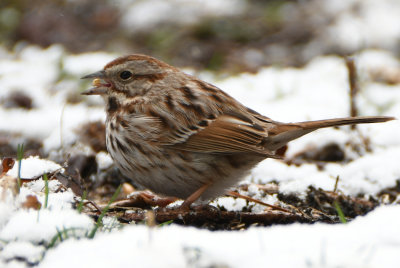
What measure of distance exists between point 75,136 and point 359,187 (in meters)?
2.35

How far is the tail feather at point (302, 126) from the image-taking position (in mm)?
4199

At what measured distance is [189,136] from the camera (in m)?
4.07

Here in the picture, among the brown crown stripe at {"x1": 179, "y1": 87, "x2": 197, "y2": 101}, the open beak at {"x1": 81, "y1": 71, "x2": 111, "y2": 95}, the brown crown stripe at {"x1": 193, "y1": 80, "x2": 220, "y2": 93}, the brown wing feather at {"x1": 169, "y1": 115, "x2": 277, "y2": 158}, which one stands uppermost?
the open beak at {"x1": 81, "y1": 71, "x2": 111, "y2": 95}

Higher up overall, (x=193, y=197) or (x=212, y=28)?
(x=212, y=28)

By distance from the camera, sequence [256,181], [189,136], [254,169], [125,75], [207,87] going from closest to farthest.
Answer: [189,136]
[207,87]
[125,75]
[256,181]
[254,169]

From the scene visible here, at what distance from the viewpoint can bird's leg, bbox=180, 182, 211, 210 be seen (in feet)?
12.8

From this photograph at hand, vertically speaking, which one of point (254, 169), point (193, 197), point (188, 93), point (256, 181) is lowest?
point (193, 197)

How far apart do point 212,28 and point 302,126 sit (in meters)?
5.99

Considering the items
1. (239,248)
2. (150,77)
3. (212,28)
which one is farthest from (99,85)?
(212,28)

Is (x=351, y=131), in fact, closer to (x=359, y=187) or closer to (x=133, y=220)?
(x=359, y=187)

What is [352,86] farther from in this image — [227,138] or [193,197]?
[193,197]

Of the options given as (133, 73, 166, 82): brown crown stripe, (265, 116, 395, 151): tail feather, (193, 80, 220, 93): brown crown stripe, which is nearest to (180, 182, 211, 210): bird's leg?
(265, 116, 395, 151): tail feather

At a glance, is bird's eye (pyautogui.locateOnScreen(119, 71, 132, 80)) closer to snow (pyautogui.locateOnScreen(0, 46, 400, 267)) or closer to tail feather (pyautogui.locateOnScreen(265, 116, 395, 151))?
snow (pyautogui.locateOnScreen(0, 46, 400, 267))

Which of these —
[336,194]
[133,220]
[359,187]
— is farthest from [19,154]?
[359,187]
